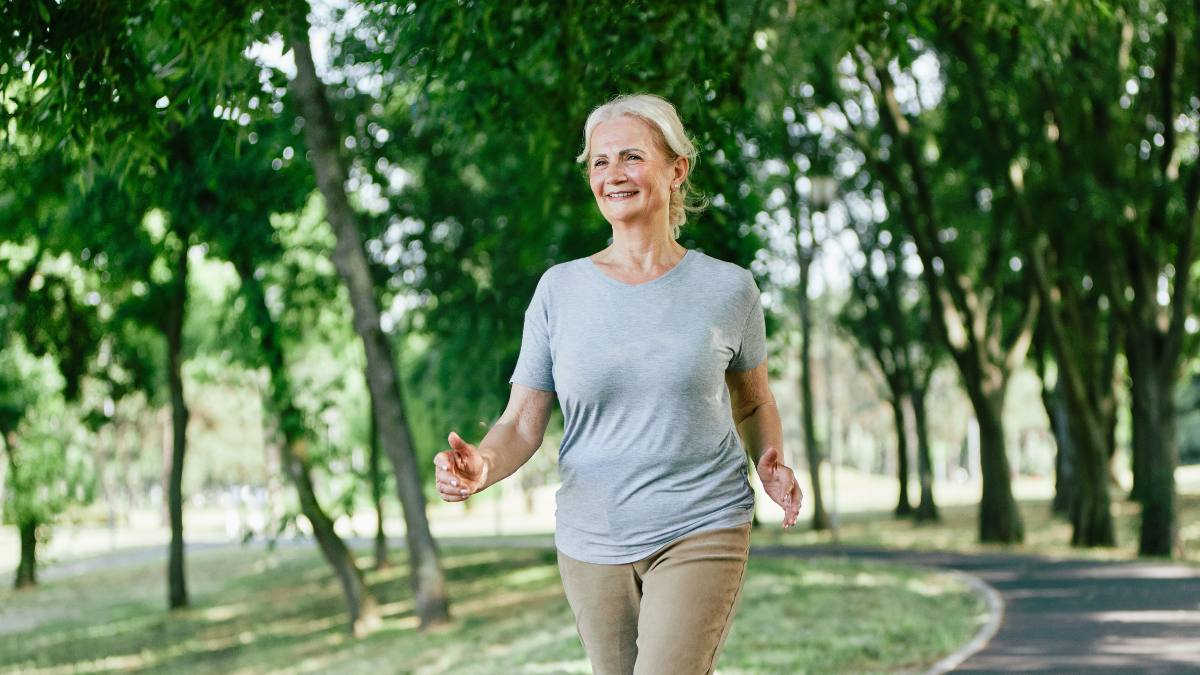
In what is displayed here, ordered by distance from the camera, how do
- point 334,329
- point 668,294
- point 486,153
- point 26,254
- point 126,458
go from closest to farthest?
point 668,294 → point 486,153 → point 26,254 → point 334,329 → point 126,458

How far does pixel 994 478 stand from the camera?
2272cm

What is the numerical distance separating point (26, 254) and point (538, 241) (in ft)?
35.3

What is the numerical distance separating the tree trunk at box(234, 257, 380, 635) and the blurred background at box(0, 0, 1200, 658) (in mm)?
47

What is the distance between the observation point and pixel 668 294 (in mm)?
3277

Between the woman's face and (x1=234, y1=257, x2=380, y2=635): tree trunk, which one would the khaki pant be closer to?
the woman's face

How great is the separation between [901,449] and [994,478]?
11237 mm

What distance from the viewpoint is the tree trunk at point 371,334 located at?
1490cm

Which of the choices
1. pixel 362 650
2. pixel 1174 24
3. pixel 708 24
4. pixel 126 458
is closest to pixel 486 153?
pixel 362 650

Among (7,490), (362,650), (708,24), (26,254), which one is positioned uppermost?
(26,254)

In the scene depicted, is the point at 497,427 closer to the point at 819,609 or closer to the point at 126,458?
the point at 819,609

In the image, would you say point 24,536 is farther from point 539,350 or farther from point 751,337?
point 751,337

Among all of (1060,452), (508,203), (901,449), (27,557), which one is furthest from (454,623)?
(901,449)

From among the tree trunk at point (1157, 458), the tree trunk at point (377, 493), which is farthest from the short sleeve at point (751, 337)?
the tree trunk at point (377, 493)

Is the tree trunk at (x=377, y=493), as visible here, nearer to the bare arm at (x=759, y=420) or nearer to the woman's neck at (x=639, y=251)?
the bare arm at (x=759, y=420)
